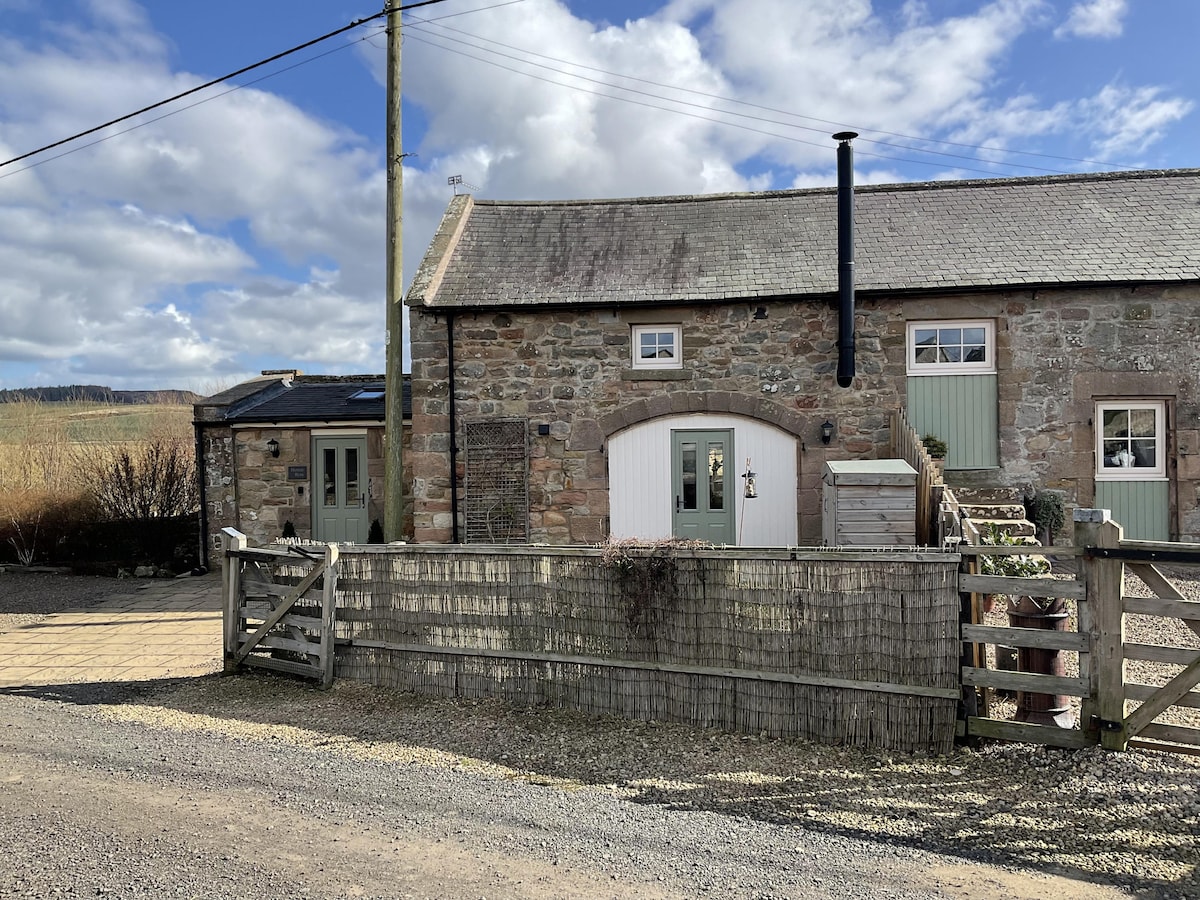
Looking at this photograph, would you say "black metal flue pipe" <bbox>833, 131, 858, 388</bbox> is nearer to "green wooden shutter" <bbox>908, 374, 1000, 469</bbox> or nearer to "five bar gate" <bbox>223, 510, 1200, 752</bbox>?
"green wooden shutter" <bbox>908, 374, 1000, 469</bbox>

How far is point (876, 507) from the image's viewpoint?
8.68 m

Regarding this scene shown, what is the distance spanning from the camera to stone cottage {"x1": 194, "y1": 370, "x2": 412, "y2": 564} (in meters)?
14.1

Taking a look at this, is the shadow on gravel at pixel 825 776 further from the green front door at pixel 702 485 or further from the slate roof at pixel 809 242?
the slate roof at pixel 809 242

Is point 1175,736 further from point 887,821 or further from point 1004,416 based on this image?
point 1004,416

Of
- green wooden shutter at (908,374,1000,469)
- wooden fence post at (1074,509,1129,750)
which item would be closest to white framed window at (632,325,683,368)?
green wooden shutter at (908,374,1000,469)

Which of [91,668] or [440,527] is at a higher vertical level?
[440,527]

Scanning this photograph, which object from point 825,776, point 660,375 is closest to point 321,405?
point 660,375

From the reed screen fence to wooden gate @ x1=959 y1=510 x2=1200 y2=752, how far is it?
1.15 feet

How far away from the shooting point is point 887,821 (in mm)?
4332

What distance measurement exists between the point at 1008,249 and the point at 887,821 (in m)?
10.5

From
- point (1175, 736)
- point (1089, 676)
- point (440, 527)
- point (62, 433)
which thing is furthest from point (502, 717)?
point (62, 433)

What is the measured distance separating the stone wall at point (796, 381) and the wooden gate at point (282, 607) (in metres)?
4.49

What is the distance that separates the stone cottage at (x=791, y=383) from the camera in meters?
11.5

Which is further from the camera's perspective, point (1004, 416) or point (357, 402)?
point (357, 402)
